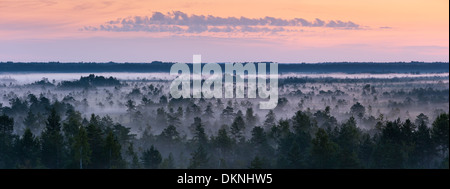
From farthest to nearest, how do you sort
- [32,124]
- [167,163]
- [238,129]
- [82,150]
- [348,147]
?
[32,124], [238,129], [348,147], [167,163], [82,150]

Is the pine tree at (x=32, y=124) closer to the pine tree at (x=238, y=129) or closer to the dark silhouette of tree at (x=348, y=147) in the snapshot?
the pine tree at (x=238, y=129)

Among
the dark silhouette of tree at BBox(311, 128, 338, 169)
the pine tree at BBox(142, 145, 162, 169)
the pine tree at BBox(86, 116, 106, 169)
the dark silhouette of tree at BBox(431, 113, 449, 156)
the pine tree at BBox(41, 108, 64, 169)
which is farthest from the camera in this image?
the dark silhouette of tree at BBox(431, 113, 449, 156)

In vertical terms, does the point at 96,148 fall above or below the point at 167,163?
above

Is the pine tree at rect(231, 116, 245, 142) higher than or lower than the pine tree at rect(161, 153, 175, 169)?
higher

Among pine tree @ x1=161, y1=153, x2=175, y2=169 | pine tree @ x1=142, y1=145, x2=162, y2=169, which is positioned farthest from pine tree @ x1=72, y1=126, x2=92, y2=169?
pine tree @ x1=161, y1=153, x2=175, y2=169

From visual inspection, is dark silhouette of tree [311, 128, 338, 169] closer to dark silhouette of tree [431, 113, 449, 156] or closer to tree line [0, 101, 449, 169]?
tree line [0, 101, 449, 169]

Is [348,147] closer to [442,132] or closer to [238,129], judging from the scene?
[442,132]

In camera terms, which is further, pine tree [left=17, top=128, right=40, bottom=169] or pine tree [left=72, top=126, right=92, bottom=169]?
pine tree [left=17, top=128, right=40, bottom=169]

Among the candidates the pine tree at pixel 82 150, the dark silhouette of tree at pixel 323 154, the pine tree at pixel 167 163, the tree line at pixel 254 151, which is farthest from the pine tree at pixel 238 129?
the pine tree at pixel 82 150

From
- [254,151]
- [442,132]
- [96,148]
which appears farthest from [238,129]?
[442,132]

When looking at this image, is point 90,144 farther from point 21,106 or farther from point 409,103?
point 409,103

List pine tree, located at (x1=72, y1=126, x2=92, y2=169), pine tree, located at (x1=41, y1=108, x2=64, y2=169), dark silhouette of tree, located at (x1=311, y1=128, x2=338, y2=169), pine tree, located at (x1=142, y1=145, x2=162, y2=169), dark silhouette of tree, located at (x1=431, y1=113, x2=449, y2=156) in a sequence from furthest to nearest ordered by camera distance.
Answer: dark silhouette of tree, located at (x1=431, y1=113, x2=449, y2=156) → pine tree, located at (x1=41, y1=108, x2=64, y2=169) → pine tree, located at (x1=142, y1=145, x2=162, y2=169) → pine tree, located at (x1=72, y1=126, x2=92, y2=169) → dark silhouette of tree, located at (x1=311, y1=128, x2=338, y2=169)

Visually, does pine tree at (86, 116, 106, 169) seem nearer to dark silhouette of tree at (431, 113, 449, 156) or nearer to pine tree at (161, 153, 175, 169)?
pine tree at (161, 153, 175, 169)
